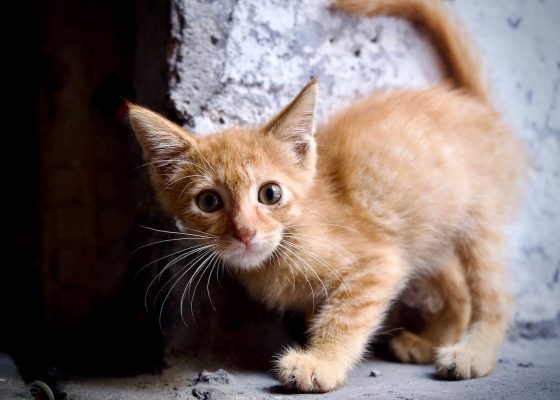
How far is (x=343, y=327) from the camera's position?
165 centimetres

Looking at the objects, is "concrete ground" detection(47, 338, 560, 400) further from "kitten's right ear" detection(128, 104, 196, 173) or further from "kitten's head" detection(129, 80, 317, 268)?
"kitten's right ear" detection(128, 104, 196, 173)

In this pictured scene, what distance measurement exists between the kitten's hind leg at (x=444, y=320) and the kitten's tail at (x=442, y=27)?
0.64 meters

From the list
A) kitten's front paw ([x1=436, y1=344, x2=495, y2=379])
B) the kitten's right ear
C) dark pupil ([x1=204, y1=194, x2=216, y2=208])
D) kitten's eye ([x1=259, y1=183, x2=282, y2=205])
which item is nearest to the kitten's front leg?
kitten's front paw ([x1=436, y1=344, x2=495, y2=379])

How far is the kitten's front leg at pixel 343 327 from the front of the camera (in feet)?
4.98

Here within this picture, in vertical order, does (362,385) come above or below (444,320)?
below

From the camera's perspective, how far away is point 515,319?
2.25 metres

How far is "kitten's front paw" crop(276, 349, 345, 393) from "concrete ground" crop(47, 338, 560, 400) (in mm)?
24

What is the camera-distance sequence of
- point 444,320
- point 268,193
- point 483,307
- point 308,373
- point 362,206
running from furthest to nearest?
point 444,320 → point 483,307 → point 362,206 → point 268,193 → point 308,373

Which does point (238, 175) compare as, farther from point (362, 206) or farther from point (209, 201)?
point (362, 206)

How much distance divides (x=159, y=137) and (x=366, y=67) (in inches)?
33.2

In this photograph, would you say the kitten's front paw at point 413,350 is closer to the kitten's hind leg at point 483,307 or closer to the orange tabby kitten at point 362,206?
the orange tabby kitten at point 362,206

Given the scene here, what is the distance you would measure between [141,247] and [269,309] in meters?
0.47

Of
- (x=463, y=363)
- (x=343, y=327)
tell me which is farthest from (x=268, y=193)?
(x=463, y=363)

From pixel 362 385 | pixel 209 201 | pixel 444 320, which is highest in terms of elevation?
pixel 209 201
